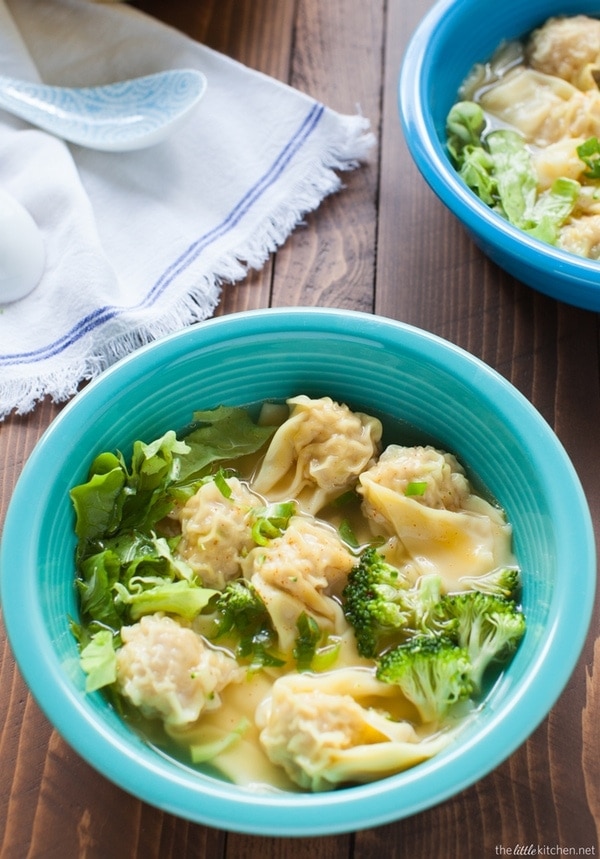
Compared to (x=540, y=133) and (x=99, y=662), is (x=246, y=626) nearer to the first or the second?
(x=99, y=662)

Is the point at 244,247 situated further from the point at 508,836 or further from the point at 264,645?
the point at 508,836

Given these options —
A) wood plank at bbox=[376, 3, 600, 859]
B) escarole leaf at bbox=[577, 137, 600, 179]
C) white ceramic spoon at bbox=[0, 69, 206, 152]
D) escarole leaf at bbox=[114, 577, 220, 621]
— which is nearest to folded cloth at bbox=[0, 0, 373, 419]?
white ceramic spoon at bbox=[0, 69, 206, 152]

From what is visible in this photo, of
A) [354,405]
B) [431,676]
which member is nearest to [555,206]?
[354,405]

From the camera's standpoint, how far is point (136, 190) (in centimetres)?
294

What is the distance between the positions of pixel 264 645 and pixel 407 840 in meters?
0.50

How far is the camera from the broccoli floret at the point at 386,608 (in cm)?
204

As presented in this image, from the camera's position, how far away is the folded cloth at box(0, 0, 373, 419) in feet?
8.80

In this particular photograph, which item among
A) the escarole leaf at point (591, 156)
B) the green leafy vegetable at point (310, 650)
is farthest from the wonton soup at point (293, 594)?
the escarole leaf at point (591, 156)

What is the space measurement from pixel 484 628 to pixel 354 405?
0.65 metres

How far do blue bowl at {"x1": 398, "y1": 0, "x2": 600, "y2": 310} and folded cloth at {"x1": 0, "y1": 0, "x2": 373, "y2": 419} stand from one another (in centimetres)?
35

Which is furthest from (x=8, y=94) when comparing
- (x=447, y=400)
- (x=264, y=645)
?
(x=264, y=645)

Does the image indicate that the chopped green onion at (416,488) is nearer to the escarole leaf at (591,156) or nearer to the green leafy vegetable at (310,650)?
the green leafy vegetable at (310,650)

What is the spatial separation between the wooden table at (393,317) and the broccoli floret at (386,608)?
1.21 feet

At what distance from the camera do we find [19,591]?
1.88m
